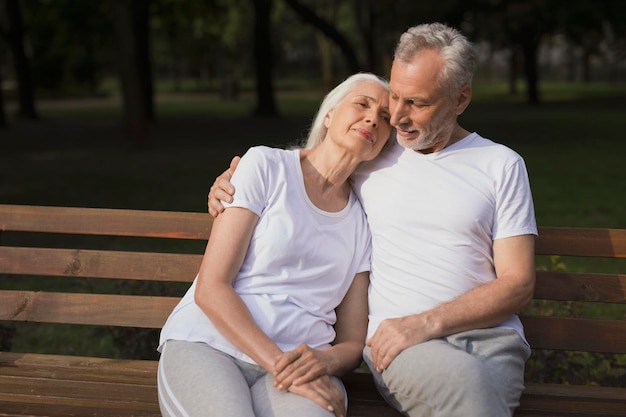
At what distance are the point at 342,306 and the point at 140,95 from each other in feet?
54.3

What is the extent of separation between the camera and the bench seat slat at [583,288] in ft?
13.8

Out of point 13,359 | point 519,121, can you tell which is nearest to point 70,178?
point 13,359

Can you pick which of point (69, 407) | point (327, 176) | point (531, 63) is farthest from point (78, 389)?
point (531, 63)

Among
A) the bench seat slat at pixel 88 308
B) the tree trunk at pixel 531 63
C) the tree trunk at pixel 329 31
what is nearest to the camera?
the bench seat slat at pixel 88 308

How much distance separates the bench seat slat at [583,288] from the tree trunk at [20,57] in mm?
27636

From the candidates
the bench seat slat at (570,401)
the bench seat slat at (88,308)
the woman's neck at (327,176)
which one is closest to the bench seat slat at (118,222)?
the bench seat slat at (88,308)

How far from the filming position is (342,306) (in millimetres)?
4004

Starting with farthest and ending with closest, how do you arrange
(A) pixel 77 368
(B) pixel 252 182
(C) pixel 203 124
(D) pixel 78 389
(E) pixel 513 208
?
(C) pixel 203 124 → (A) pixel 77 368 → (D) pixel 78 389 → (B) pixel 252 182 → (E) pixel 513 208

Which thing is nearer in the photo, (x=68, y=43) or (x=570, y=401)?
(x=570, y=401)

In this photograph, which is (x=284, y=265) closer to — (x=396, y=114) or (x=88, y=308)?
(x=396, y=114)

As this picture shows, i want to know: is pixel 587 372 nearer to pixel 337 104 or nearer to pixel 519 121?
pixel 337 104

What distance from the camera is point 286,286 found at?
A: 379 cm

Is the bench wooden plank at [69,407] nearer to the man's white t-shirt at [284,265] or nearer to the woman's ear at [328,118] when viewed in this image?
the man's white t-shirt at [284,265]

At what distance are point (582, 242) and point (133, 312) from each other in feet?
6.40
